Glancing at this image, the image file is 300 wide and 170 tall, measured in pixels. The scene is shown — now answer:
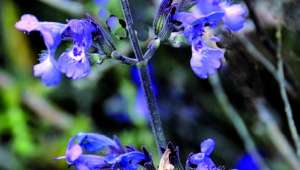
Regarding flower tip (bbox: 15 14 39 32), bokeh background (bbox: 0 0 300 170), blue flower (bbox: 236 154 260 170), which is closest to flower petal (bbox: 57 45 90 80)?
flower tip (bbox: 15 14 39 32)

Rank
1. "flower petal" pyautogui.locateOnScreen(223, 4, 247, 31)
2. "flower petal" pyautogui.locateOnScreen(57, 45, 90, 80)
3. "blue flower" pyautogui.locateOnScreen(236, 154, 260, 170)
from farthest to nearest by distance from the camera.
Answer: "blue flower" pyautogui.locateOnScreen(236, 154, 260, 170), "flower petal" pyautogui.locateOnScreen(223, 4, 247, 31), "flower petal" pyautogui.locateOnScreen(57, 45, 90, 80)

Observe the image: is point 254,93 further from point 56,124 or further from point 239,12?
point 56,124

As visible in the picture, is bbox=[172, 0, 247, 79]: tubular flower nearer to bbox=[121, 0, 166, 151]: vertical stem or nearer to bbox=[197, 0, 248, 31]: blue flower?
bbox=[197, 0, 248, 31]: blue flower

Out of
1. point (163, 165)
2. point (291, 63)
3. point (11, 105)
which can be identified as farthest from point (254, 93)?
point (11, 105)

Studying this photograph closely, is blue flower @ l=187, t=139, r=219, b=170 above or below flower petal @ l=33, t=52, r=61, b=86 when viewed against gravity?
below


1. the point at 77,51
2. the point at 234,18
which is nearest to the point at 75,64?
the point at 77,51

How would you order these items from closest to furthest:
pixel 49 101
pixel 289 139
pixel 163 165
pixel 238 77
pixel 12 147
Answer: pixel 163 165 < pixel 238 77 < pixel 289 139 < pixel 12 147 < pixel 49 101
